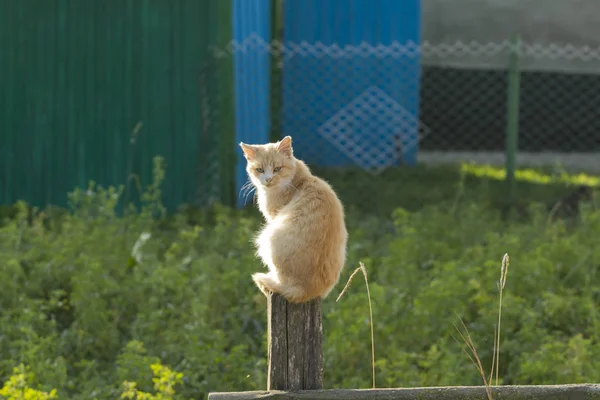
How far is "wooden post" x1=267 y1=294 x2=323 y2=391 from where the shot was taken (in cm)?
312

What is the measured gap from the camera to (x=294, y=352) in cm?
312

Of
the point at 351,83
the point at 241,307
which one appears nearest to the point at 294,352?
the point at 241,307

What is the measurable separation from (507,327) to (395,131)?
6.00 meters

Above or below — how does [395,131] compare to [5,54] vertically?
below

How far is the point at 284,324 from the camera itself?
3.15 meters

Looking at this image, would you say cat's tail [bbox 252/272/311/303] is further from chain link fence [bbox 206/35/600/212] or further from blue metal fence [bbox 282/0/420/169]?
blue metal fence [bbox 282/0/420/169]

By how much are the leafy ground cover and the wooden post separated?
1.19 metres

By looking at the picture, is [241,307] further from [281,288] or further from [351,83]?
[351,83]

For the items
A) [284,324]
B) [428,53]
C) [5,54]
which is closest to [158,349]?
[284,324]

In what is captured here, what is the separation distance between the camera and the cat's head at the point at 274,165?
3.98 metres

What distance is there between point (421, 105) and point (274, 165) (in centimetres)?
896

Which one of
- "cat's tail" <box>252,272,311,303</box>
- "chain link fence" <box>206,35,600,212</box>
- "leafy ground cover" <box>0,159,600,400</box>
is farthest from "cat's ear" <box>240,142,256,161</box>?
"chain link fence" <box>206,35,600,212</box>

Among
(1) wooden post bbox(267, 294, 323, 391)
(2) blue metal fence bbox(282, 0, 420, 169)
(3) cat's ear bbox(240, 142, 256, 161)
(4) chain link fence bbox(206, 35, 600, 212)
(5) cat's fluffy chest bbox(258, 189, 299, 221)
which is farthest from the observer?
(2) blue metal fence bbox(282, 0, 420, 169)

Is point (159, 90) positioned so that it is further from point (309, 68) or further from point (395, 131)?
point (395, 131)
